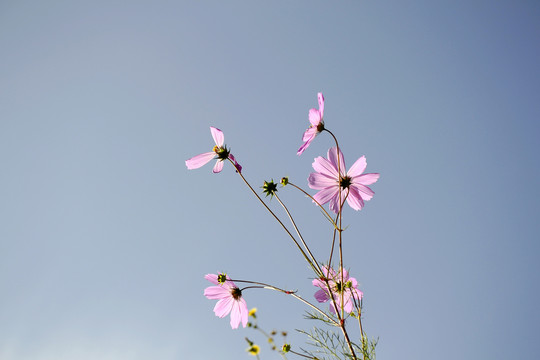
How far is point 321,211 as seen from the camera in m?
0.95

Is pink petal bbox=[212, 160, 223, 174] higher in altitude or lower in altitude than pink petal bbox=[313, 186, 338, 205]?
higher

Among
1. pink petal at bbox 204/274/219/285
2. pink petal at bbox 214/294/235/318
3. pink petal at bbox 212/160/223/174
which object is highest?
pink petal at bbox 212/160/223/174

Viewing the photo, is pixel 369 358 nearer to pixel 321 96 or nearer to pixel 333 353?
pixel 333 353

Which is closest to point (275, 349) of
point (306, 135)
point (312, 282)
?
point (312, 282)

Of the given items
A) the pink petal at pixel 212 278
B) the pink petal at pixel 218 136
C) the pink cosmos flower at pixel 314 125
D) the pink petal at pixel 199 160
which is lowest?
the pink petal at pixel 212 278

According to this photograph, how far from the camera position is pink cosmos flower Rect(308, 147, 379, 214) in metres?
0.99

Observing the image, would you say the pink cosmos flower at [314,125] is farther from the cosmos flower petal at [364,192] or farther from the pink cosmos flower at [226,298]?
the pink cosmos flower at [226,298]

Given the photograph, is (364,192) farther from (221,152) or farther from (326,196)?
(221,152)

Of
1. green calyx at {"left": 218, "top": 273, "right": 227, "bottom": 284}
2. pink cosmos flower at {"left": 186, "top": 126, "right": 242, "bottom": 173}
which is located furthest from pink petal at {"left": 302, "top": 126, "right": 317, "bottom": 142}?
green calyx at {"left": 218, "top": 273, "right": 227, "bottom": 284}

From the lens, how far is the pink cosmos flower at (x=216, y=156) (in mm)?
1110

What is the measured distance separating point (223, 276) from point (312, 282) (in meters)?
0.30

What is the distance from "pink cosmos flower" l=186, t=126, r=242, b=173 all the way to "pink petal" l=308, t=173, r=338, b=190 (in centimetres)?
27

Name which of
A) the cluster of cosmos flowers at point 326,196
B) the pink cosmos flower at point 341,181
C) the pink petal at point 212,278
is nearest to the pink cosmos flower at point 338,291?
the cluster of cosmos flowers at point 326,196

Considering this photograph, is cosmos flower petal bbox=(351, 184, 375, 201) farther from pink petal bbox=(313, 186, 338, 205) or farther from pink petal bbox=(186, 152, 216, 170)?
pink petal bbox=(186, 152, 216, 170)
